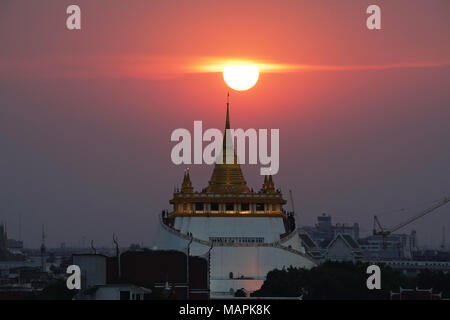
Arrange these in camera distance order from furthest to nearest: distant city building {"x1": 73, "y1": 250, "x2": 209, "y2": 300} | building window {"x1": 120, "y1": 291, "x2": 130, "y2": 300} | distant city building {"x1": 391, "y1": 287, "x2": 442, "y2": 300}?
distant city building {"x1": 73, "y1": 250, "x2": 209, "y2": 300} → distant city building {"x1": 391, "y1": 287, "x2": 442, "y2": 300} → building window {"x1": 120, "y1": 291, "x2": 130, "y2": 300}

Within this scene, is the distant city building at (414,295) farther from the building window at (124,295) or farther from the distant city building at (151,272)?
the building window at (124,295)

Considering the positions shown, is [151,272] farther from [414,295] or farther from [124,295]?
[124,295]

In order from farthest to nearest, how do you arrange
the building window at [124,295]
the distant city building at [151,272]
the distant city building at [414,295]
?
the distant city building at [151,272] → the distant city building at [414,295] → the building window at [124,295]

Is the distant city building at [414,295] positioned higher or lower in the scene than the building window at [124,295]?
higher

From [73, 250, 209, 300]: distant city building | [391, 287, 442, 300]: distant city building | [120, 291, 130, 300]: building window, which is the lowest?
[120, 291, 130, 300]: building window

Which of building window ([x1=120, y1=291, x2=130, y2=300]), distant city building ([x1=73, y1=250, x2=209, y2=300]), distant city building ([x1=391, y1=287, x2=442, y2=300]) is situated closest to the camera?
building window ([x1=120, y1=291, x2=130, y2=300])

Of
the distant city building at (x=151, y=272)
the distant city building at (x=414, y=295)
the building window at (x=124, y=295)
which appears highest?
the distant city building at (x=151, y=272)

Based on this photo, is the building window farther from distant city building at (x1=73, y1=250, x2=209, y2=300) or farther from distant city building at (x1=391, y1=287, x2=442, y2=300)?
distant city building at (x1=391, y1=287, x2=442, y2=300)

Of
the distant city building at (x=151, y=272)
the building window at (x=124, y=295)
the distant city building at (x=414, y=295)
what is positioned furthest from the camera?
the distant city building at (x=151, y=272)

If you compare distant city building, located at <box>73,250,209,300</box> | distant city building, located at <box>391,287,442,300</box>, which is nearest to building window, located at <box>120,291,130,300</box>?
distant city building, located at <box>73,250,209,300</box>

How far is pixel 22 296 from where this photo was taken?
185375 mm

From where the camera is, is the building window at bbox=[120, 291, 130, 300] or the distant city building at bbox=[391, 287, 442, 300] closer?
the building window at bbox=[120, 291, 130, 300]

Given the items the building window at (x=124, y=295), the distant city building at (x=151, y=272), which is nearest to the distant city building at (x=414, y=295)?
the distant city building at (x=151, y=272)
